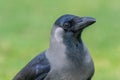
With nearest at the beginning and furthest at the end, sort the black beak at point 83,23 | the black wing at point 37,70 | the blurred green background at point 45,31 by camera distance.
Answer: the black beak at point 83,23 → the black wing at point 37,70 → the blurred green background at point 45,31

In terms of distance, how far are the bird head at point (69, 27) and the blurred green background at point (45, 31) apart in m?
2.42

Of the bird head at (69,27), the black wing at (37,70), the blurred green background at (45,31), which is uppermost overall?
the bird head at (69,27)

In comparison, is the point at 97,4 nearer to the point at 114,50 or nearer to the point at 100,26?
the point at 100,26

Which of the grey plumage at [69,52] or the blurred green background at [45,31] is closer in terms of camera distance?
the grey plumage at [69,52]

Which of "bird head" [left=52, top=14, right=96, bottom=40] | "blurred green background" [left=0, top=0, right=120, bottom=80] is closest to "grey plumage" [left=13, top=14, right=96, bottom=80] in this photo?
"bird head" [left=52, top=14, right=96, bottom=40]

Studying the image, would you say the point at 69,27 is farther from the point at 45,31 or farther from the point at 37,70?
the point at 45,31

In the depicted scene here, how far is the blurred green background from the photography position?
367 inches

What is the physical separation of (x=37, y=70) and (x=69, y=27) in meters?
0.54

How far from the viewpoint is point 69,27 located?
6352 mm

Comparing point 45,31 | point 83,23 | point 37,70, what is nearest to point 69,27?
point 83,23

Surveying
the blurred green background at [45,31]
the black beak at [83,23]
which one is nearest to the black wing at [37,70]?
the black beak at [83,23]

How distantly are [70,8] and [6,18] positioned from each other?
114cm

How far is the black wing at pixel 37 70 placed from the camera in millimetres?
6492

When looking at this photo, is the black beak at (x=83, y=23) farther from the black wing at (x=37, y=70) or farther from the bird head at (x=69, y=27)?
the black wing at (x=37, y=70)
